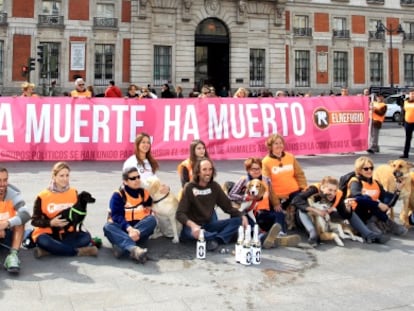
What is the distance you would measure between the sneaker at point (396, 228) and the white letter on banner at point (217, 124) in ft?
22.2

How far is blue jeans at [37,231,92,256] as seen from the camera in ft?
18.3

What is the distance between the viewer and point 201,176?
6152mm

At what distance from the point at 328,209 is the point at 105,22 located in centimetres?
2959

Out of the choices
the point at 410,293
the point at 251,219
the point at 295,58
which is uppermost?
the point at 295,58

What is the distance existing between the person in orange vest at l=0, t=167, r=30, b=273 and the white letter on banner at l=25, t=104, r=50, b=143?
6.71 m

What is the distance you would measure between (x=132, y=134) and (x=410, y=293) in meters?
8.85

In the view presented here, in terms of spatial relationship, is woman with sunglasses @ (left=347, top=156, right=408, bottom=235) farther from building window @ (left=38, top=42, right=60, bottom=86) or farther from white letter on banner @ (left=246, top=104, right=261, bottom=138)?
building window @ (left=38, top=42, right=60, bottom=86)

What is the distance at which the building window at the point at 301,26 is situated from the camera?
3797cm

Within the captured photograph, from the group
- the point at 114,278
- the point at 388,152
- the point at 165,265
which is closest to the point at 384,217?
the point at 165,265

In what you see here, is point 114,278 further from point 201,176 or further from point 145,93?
point 145,93

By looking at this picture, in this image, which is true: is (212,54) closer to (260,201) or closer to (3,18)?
(3,18)

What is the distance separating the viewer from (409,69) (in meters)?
41.8

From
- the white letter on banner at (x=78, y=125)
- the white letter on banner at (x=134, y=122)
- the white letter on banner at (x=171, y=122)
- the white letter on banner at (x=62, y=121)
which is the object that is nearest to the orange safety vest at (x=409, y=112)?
the white letter on banner at (x=171, y=122)

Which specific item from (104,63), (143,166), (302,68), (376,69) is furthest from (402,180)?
(376,69)
